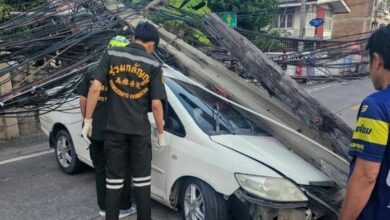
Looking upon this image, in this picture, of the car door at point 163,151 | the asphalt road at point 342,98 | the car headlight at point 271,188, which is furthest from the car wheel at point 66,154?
the asphalt road at point 342,98

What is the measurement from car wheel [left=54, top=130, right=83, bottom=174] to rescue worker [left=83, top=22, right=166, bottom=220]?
1.69 meters

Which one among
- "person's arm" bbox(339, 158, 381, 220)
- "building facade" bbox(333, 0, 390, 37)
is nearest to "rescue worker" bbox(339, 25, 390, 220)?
"person's arm" bbox(339, 158, 381, 220)

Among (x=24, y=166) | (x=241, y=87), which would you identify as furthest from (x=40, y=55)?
(x=241, y=87)

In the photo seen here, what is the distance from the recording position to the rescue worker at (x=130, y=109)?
10.4ft

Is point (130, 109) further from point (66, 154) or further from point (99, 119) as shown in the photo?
point (66, 154)

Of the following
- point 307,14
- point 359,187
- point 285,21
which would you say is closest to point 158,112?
point 359,187

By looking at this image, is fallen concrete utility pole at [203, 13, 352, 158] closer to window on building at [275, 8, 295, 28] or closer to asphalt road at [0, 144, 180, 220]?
asphalt road at [0, 144, 180, 220]

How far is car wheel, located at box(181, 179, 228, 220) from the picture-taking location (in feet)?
10.2

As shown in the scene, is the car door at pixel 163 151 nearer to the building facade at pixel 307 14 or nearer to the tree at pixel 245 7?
the tree at pixel 245 7

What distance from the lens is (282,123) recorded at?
3.86 m

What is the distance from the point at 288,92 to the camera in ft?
11.9

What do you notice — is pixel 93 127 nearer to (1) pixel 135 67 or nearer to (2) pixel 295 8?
(1) pixel 135 67

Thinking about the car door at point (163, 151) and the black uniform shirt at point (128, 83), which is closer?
the black uniform shirt at point (128, 83)

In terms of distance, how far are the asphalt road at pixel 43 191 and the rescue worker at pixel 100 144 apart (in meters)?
0.30
